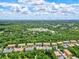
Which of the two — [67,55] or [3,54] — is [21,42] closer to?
[3,54]

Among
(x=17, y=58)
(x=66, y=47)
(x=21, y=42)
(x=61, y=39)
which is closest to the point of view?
(x=17, y=58)

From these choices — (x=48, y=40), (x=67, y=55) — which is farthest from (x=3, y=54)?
(x=48, y=40)

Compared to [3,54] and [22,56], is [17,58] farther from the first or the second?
[3,54]

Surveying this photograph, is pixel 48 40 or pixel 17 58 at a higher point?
pixel 17 58

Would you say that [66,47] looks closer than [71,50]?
No

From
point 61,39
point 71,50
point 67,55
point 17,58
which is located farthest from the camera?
point 61,39

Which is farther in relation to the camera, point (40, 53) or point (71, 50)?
point (71, 50)

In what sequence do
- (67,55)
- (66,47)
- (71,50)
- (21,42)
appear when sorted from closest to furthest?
(67,55)
(71,50)
(66,47)
(21,42)

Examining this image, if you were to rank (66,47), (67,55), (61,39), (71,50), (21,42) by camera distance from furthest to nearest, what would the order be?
(61,39)
(21,42)
(66,47)
(71,50)
(67,55)

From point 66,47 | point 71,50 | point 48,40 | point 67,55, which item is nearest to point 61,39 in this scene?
point 48,40
